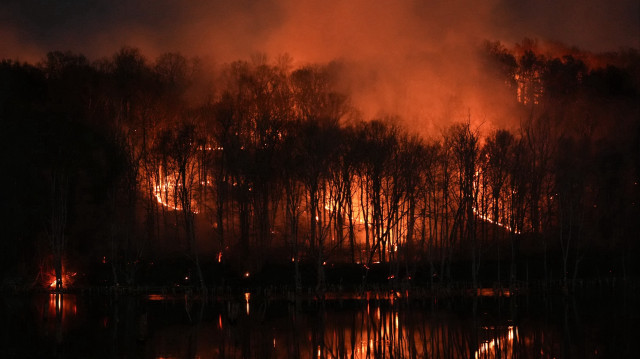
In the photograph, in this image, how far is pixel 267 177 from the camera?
54.4m

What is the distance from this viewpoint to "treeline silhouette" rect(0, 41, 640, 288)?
4869cm

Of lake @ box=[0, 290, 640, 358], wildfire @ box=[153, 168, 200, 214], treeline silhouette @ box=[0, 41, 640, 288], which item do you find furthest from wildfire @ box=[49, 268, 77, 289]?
wildfire @ box=[153, 168, 200, 214]

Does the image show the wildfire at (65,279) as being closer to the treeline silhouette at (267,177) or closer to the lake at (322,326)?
the treeline silhouette at (267,177)

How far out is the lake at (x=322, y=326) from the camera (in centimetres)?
3016

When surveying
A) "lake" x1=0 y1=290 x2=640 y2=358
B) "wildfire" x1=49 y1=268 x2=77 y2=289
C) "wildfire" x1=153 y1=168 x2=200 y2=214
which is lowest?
"lake" x1=0 y1=290 x2=640 y2=358

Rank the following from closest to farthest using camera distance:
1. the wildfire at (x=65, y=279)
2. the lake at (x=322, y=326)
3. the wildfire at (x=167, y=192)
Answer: the lake at (x=322, y=326) → the wildfire at (x=65, y=279) → the wildfire at (x=167, y=192)

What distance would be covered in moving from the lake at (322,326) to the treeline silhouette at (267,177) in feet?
11.6

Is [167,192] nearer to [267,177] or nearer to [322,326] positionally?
[267,177]

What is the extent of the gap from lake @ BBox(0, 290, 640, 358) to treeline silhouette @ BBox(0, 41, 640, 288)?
3540 mm

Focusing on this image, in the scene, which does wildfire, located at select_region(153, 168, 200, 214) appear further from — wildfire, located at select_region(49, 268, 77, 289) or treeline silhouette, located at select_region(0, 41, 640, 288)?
wildfire, located at select_region(49, 268, 77, 289)

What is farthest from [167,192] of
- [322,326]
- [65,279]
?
[322,326]

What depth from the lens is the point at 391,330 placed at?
34.7m

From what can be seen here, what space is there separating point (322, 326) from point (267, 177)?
20.0 metres

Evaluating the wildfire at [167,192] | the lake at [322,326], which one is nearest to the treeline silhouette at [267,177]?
the wildfire at [167,192]
